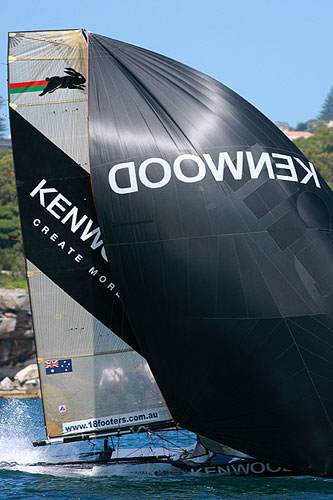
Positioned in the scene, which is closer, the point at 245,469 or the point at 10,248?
the point at 245,469

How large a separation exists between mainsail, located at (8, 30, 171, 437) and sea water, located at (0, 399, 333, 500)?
630 mm

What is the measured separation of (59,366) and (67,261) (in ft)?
4.93

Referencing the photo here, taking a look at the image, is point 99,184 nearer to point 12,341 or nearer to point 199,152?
point 199,152

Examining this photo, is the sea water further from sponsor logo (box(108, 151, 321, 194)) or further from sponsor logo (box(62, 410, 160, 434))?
sponsor logo (box(108, 151, 321, 194))

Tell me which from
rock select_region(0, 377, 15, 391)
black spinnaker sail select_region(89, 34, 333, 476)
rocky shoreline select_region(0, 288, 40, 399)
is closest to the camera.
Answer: black spinnaker sail select_region(89, 34, 333, 476)

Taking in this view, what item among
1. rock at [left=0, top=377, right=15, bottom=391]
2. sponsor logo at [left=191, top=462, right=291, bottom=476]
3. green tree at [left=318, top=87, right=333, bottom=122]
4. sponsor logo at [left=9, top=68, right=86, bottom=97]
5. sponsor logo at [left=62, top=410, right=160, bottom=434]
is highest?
green tree at [left=318, top=87, right=333, bottom=122]

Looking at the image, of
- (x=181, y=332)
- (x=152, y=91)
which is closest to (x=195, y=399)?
(x=181, y=332)

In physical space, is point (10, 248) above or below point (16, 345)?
above

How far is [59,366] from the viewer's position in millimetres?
11062

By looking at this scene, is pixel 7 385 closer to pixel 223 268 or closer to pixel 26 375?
pixel 26 375

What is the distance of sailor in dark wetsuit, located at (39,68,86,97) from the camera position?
428 inches

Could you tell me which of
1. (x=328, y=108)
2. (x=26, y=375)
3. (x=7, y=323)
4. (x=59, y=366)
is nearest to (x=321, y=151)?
(x=7, y=323)

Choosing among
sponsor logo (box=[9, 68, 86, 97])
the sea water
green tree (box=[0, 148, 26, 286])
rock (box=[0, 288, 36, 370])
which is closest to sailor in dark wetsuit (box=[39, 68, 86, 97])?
sponsor logo (box=[9, 68, 86, 97])

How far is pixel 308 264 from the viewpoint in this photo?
31.6 feet
